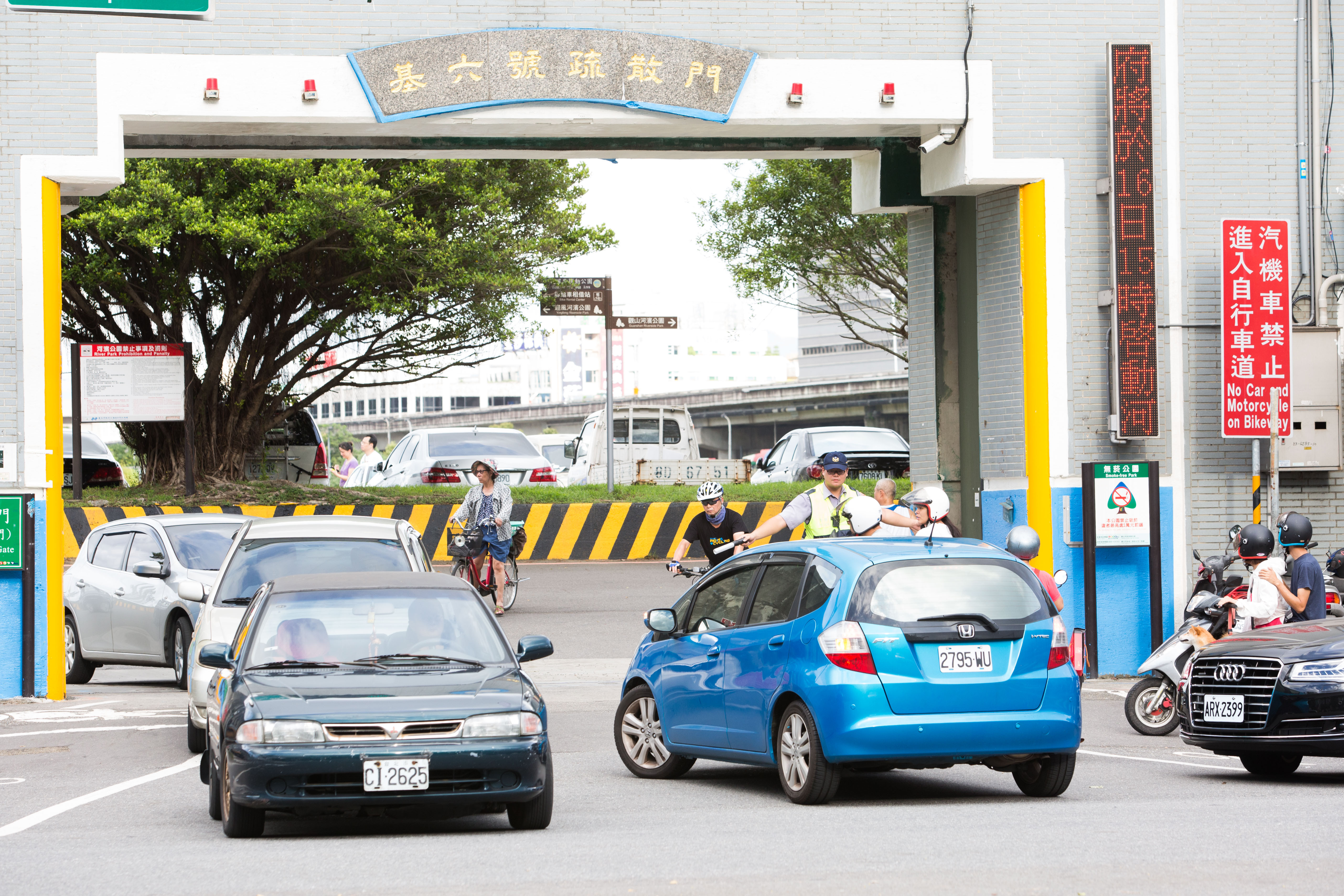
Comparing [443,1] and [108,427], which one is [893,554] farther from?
[108,427]

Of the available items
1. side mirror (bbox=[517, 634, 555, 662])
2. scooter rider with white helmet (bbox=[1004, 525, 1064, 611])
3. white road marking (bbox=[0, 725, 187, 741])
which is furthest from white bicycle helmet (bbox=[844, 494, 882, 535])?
white road marking (bbox=[0, 725, 187, 741])

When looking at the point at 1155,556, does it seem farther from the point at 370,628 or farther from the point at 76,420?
the point at 76,420

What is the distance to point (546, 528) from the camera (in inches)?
1037

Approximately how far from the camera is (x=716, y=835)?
26.3 feet

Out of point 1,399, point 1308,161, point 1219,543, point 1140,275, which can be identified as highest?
point 1308,161

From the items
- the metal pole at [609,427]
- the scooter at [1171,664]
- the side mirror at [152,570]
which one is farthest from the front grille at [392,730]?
the metal pole at [609,427]

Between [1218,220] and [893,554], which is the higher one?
[1218,220]

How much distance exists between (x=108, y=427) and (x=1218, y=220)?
18221cm

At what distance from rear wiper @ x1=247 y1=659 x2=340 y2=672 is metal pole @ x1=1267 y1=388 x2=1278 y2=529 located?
1003 centimetres

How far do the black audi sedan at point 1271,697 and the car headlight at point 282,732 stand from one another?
18.3 ft

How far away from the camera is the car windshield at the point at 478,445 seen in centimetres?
3036

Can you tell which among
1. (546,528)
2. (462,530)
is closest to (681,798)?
(462,530)

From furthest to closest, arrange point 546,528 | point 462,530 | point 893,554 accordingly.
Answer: point 546,528, point 462,530, point 893,554

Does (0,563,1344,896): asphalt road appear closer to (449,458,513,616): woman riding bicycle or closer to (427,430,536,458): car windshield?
(449,458,513,616): woman riding bicycle
